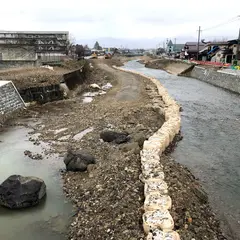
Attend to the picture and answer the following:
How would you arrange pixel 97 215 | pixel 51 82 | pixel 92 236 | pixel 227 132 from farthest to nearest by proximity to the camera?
pixel 51 82
pixel 227 132
pixel 97 215
pixel 92 236

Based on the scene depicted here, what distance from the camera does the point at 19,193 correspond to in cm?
988

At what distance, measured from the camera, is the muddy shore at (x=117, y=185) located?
324 inches

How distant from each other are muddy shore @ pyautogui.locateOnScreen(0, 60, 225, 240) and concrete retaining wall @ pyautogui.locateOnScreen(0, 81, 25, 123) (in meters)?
1.66

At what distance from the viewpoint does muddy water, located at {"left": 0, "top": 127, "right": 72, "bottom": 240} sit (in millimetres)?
8695

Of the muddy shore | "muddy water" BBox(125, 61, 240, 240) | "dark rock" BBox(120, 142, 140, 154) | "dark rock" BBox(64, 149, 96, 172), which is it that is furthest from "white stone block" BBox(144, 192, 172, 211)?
"dark rock" BBox(120, 142, 140, 154)

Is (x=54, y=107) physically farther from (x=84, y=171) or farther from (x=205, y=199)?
(x=205, y=199)

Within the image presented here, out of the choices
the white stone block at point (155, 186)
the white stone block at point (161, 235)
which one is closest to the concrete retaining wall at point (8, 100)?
the white stone block at point (155, 186)

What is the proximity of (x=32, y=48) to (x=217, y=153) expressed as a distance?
36159 millimetres

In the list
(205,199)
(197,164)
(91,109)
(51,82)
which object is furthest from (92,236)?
(51,82)

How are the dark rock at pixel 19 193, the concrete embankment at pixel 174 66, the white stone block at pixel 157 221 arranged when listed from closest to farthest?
the white stone block at pixel 157 221, the dark rock at pixel 19 193, the concrete embankment at pixel 174 66

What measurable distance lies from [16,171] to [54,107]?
1341 centimetres

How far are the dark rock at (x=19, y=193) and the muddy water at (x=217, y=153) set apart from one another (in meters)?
6.40

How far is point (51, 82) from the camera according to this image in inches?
1139

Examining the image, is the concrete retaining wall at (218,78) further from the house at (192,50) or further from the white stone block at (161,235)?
the white stone block at (161,235)
